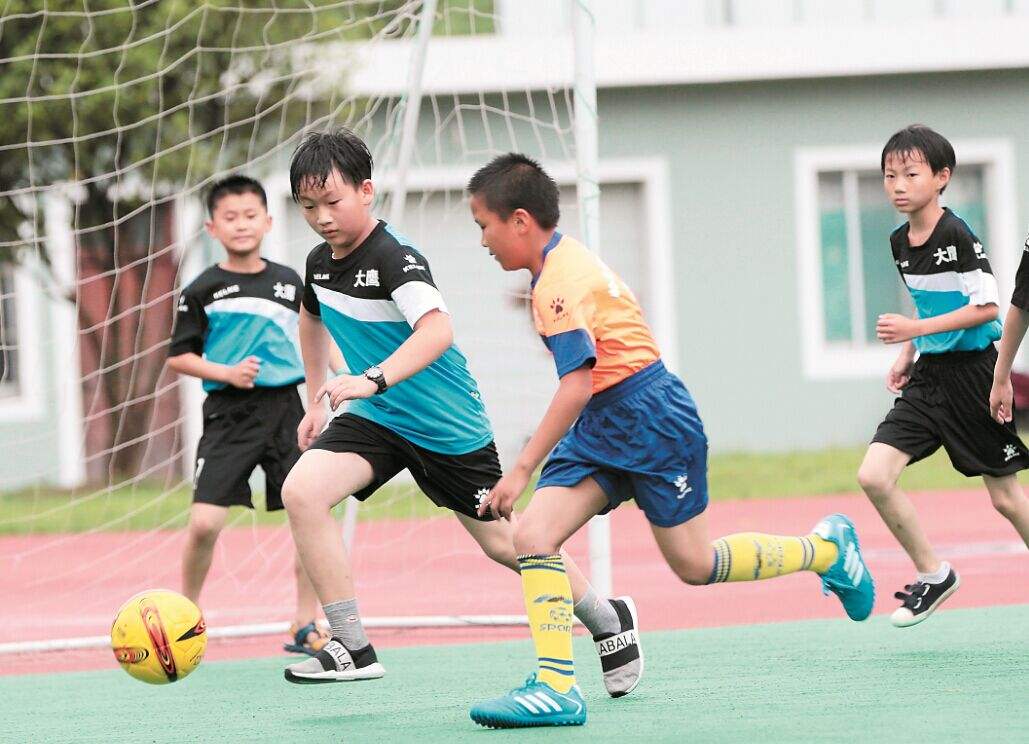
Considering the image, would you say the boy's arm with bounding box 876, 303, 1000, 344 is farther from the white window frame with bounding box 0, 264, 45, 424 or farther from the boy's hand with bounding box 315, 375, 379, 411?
the white window frame with bounding box 0, 264, 45, 424

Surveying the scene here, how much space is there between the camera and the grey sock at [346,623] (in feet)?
15.3

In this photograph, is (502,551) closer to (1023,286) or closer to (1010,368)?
(1010,368)

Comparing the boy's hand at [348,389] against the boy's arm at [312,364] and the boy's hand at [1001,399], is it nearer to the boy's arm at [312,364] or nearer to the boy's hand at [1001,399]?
the boy's arm at [312,364]

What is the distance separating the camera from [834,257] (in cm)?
1741

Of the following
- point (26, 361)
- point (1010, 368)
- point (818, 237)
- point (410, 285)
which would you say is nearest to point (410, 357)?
point (410, 285)

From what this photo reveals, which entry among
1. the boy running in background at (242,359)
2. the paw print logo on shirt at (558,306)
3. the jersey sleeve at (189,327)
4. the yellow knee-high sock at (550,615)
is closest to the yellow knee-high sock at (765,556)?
the yellow knee-high sock at (550,615)

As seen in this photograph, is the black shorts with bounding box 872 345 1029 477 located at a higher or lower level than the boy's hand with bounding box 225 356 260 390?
lower

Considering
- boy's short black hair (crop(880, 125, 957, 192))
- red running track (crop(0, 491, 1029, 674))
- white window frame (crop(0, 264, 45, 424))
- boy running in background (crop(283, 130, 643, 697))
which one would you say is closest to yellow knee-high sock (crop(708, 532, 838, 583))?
boy running in background (crop(283, 130, 643, 697))

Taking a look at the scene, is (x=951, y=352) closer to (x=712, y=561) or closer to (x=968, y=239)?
(x=968, y=239)

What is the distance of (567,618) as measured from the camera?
4309 millimetres

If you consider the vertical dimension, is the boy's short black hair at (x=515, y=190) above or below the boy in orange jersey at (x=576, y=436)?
above

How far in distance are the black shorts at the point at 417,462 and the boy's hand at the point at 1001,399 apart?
160 cm

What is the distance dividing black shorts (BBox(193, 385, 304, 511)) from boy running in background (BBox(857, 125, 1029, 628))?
2220 mm

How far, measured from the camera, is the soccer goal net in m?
7.83
